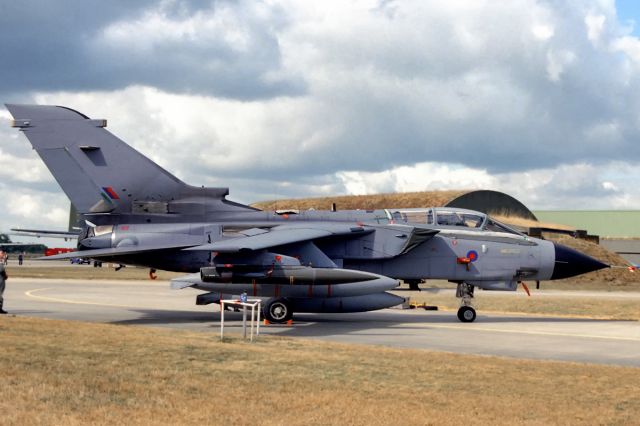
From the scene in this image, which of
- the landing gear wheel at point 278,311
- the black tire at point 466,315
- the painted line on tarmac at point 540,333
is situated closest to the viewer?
the painted line on tarmac at point 540,333

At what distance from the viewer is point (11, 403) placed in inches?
300

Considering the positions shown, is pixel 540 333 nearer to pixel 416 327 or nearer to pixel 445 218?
pixel 416 327

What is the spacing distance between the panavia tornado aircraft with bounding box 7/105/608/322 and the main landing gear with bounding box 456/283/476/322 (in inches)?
1.2

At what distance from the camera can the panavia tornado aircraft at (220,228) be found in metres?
20.4

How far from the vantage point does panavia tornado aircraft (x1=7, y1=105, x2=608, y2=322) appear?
804 inches

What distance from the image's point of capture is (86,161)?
20.8m

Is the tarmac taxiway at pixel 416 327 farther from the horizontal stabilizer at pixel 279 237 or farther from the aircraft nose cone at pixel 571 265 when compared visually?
the horizontal stabilizer at pixel 279 237

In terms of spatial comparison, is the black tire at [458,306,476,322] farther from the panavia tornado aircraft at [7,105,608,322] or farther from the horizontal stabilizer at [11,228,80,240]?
the horizontal stabilizer at [11,228,80,240]

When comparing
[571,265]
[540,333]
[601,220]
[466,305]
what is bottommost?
[540,333]

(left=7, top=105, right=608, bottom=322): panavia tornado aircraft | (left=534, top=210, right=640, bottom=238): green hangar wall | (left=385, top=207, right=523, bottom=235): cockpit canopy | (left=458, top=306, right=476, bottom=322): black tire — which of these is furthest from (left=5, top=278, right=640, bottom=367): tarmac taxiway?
(left=534, top=210, right=640, bottom=238): green hangar wall

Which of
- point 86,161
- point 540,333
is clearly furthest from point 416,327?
point 86,161

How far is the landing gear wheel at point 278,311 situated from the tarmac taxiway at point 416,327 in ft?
1.23

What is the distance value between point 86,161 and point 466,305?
38.9 ft

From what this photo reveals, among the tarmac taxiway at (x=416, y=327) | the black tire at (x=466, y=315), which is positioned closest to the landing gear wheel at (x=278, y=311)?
the tarmac taxiway at (x=416, y=327)
